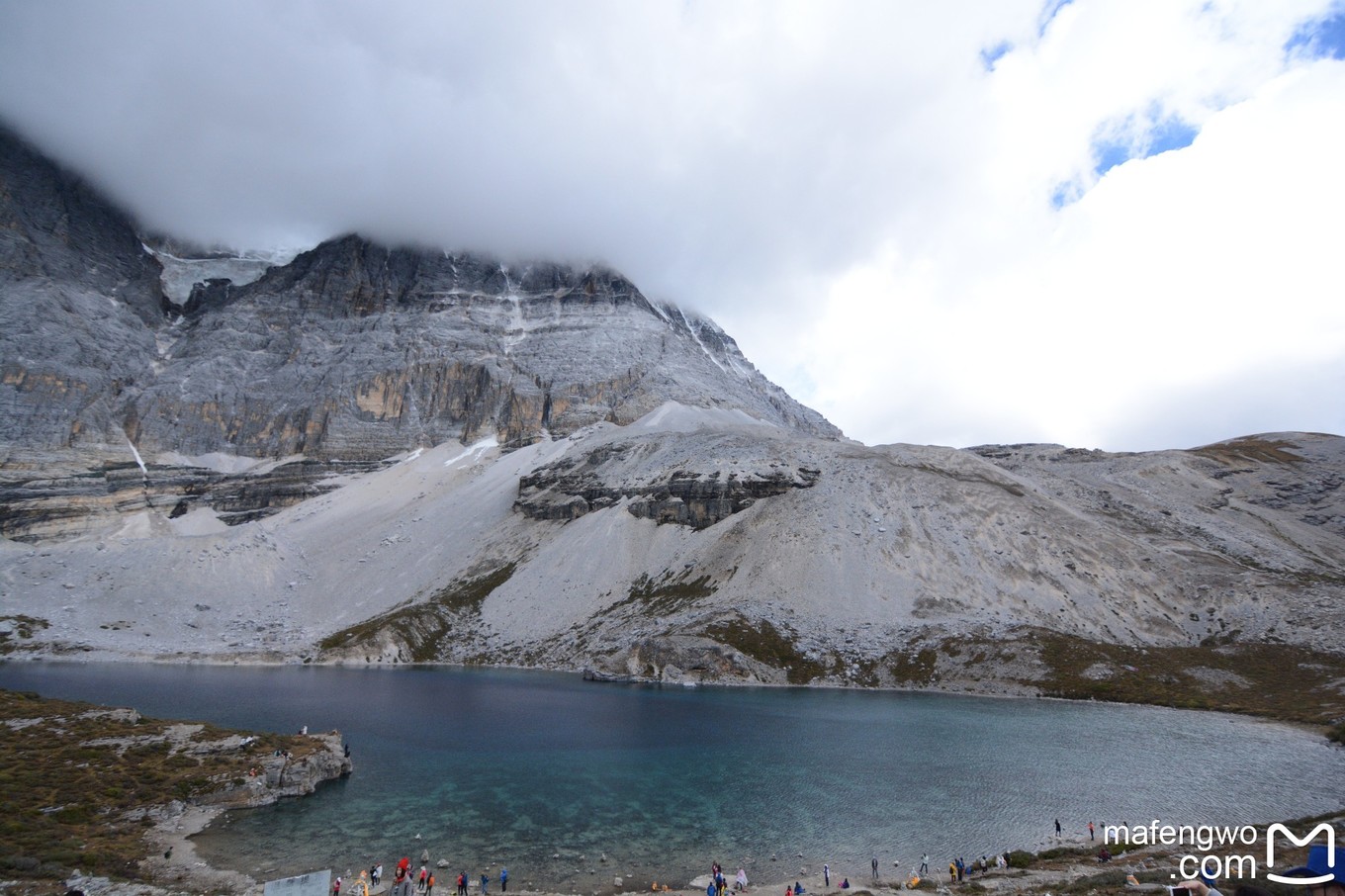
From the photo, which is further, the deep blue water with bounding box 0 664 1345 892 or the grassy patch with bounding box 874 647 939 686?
the grassy patch with bounding box 874 647 939 686

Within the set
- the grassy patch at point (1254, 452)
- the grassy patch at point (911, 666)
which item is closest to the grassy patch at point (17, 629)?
the grassy patch at point (911, 666)

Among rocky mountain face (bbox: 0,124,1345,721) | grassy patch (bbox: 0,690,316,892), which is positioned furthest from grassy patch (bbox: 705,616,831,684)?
grassy patch (bbox: 0,690,316,892)

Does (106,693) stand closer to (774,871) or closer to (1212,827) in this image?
(774,871)

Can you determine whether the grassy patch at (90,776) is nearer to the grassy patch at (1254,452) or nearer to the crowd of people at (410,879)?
the crowd of people at (410,879)

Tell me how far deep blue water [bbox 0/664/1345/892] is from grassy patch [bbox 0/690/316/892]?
460 cm

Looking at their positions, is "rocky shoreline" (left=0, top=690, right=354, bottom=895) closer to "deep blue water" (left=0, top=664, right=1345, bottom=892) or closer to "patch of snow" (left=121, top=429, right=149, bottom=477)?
"deep blue water" (left=0, top=664, right=1345, bottom=892)

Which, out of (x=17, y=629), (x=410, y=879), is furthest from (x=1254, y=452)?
(x=17, y=629)

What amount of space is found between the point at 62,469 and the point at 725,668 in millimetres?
173791

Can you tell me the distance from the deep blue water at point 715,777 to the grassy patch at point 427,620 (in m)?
36.0

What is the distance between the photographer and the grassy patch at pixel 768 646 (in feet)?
320

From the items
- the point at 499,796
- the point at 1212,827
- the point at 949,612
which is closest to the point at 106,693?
the point at 499,796

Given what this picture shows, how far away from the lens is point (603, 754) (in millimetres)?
57125

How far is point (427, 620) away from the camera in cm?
12938

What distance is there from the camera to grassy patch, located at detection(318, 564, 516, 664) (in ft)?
400
